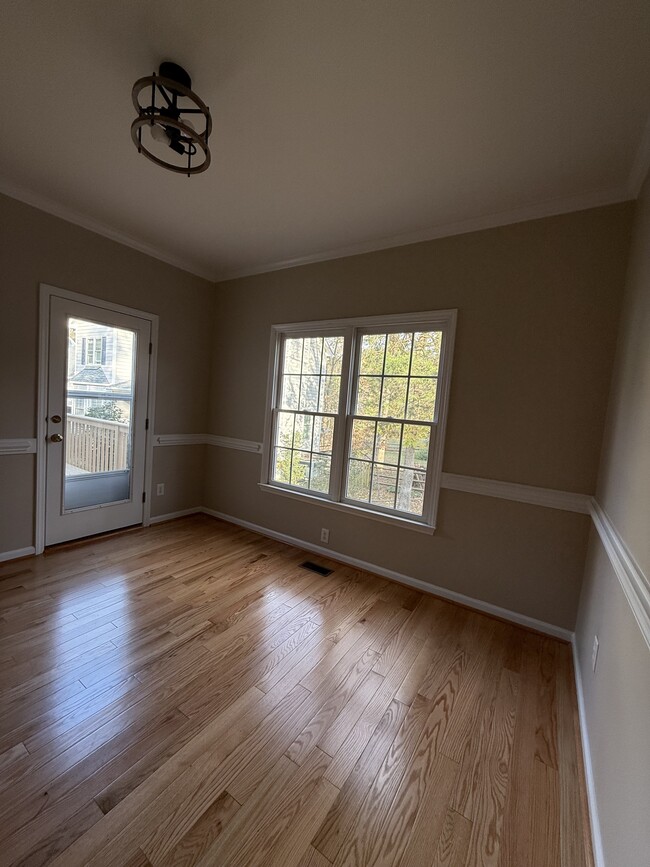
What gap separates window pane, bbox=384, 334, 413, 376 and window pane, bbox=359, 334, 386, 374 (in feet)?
0.18

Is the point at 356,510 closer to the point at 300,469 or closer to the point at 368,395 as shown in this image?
the point at 300,469

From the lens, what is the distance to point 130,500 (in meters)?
3.47

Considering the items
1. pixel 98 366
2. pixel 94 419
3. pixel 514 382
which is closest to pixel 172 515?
pixel 94 419

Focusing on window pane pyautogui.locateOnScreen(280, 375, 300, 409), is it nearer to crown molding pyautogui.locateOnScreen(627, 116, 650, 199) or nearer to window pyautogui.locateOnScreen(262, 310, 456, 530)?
window pyautogui.locateOnScreen(262, 310, 456, 530)

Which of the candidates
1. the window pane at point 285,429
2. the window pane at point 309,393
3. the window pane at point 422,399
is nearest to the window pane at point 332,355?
the window pane at point 309,393

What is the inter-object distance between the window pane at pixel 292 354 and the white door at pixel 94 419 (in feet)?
4.41

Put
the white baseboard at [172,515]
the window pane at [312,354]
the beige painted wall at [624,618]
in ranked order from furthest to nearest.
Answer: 1. the white baseboard at [172,515]
2. the window pane at [312,354]
3. the beige painted wall at [624,618]

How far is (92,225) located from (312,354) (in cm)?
210

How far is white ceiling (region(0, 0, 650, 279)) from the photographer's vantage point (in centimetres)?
128

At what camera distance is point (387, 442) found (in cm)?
290

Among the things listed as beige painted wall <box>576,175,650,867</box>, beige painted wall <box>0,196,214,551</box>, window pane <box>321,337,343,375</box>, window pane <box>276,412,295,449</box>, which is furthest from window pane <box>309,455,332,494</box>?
beige painted wall <box>576,175,650,867</box>

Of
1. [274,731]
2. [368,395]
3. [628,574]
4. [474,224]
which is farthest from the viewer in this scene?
[368,395]

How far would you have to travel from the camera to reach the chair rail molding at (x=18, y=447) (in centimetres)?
262

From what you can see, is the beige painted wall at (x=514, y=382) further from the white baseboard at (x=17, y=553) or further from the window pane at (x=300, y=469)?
the white baseboard at (x=17, y=553)
